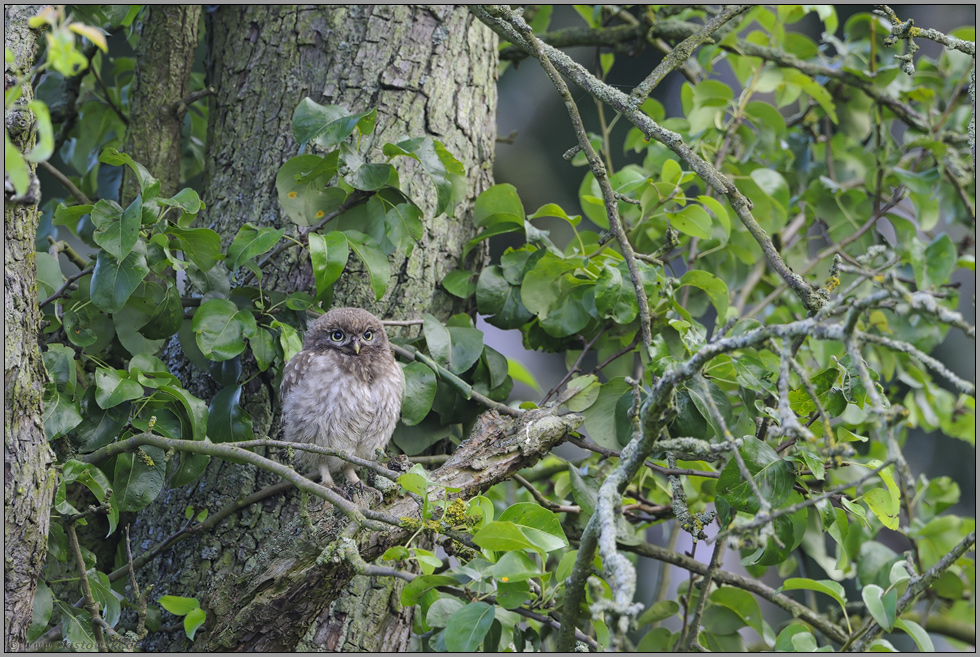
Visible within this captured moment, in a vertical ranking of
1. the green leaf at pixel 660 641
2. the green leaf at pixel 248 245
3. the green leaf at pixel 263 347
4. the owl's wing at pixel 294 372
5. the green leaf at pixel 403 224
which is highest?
the green leaf at pixel 403 224

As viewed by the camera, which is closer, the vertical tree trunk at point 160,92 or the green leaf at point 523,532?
the green leaf at point 523,532

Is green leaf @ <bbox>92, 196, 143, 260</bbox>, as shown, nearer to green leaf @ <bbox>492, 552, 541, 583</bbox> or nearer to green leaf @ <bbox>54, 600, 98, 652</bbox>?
green leaf @ <bbox>54, 600, 98, 652</bbox>

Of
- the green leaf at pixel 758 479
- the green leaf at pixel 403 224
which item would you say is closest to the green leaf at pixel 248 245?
the green leaf at pixel 403 224

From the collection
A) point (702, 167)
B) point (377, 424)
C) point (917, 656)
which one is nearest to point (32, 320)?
point (377, 424)

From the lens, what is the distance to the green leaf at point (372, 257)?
2502 millimetres

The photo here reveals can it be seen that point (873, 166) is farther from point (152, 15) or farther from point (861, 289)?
point (152, 15)

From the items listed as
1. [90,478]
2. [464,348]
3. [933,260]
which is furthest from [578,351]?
[90,478]

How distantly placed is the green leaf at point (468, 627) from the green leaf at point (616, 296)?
1151 mm

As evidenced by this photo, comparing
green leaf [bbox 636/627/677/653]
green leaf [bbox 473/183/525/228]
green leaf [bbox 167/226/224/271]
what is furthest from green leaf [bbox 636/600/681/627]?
green leaf [bbox 167/226/224/271]

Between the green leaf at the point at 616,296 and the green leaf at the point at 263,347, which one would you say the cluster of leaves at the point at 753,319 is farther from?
the green leaf at the point at 263,347

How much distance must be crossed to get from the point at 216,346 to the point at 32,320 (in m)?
0.53

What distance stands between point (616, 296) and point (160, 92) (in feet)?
6.86

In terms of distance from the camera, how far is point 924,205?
3693 millimetres

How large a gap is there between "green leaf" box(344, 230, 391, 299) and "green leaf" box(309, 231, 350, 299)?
101 millimetres
